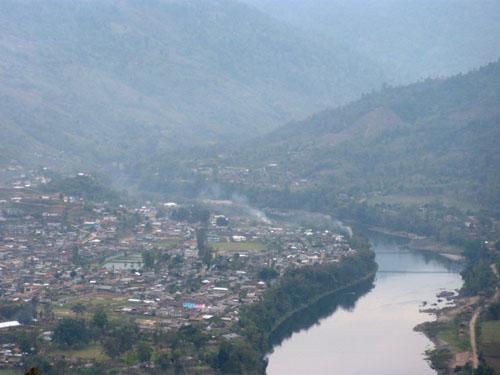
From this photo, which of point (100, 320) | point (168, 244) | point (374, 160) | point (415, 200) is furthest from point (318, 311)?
point (374, 160)

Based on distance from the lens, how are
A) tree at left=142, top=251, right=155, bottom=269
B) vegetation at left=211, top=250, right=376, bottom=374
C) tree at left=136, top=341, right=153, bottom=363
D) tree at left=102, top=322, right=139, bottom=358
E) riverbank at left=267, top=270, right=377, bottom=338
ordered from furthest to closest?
1. tree at left=142, top=251, right=155, bottom=269
2. riverbank at left=267, top=270, right=377, bottom=338
3. tree at left=102, top=322, right=139, bottom=358
4. vegetation at left=211, top=250, right=376, bottom=374
5. tree at left=136, top=341, right=153, bottom=363

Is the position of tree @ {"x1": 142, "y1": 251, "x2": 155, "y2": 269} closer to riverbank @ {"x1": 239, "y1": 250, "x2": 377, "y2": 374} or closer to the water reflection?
riverbank @ {"x1": 239, "y1": 250, "x2": 377, "y2": 374}

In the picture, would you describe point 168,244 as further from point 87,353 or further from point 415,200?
point 415,200

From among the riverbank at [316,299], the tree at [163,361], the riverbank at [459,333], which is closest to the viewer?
the tree at [163,361]

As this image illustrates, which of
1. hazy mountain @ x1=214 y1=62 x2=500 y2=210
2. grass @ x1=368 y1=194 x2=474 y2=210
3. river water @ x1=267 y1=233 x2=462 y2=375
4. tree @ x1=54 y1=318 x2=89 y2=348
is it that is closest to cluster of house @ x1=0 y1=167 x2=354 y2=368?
tree @ x1=54 y1=318 x2=89 y2=348

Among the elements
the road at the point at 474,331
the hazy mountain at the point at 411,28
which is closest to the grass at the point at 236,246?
the road at the point at 474,331

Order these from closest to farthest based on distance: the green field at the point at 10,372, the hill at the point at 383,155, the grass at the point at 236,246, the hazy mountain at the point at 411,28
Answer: the green field at the point at 10,372
the grass at the point at 236,246
the hill at the point at 383,155
the hazy mountain at the point at 411,28

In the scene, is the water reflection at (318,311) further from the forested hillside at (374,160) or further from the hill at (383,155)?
the hill at (383,155)

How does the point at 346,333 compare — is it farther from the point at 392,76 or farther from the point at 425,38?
the point at 425,38
